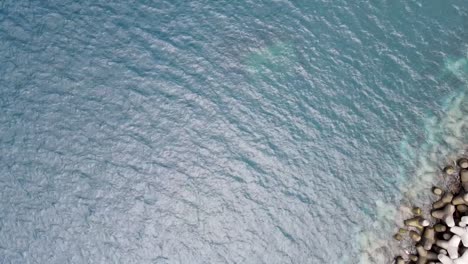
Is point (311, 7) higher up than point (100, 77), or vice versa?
point (311, 7)

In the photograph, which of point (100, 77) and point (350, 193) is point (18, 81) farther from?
point (350, 193)

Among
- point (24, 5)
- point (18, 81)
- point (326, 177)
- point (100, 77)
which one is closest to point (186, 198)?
point (326, 177)

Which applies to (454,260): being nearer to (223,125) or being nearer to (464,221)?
(464,221)

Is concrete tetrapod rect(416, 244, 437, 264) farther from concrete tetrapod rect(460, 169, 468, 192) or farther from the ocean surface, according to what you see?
concrete tetrapod rect(460, 169, 468, 192)

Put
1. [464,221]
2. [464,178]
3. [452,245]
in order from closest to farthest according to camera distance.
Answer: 1. [452,245]
2. [464,221]
3. [464,178]

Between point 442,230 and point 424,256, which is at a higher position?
point 442,230

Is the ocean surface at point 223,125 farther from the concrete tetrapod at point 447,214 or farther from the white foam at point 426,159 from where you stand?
the concrete tetrapod at point 447,214

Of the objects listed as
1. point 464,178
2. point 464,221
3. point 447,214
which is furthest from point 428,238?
point 464,178
